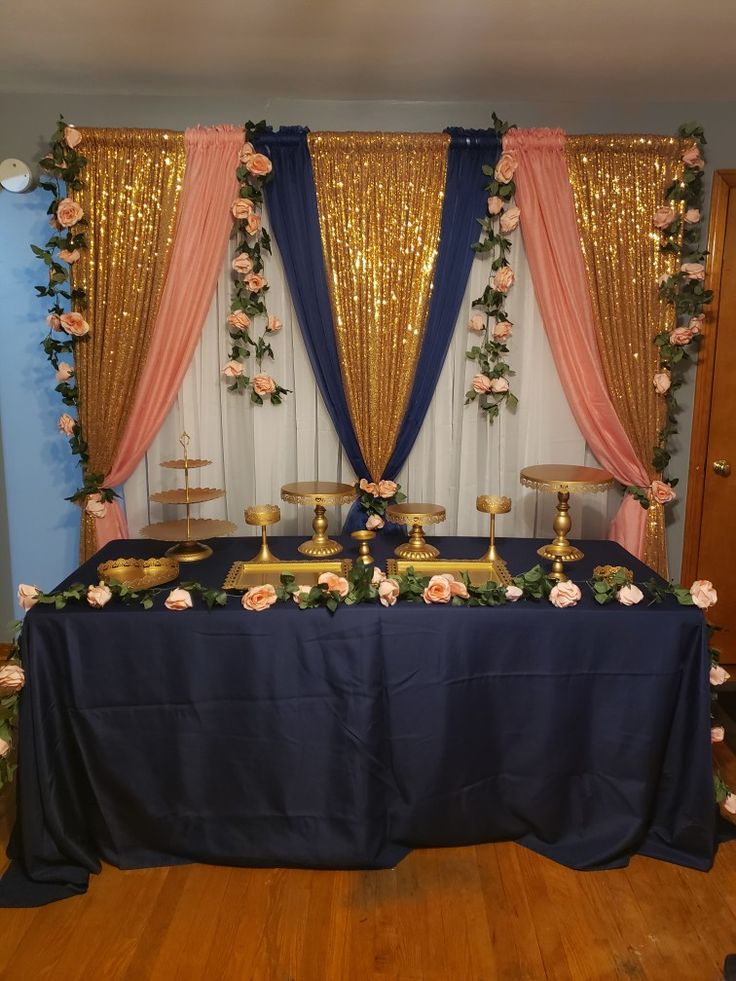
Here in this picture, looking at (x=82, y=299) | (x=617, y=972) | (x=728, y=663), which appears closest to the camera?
(x=617, y=972)

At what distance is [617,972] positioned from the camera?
166 cm

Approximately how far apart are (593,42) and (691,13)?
0.98 ft

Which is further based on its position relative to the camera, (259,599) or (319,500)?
(319,500)

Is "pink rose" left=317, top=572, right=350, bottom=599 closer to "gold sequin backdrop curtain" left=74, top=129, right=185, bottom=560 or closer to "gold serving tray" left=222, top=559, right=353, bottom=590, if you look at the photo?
"gold serving tray" left=222, top=559, right=353, bottom=590

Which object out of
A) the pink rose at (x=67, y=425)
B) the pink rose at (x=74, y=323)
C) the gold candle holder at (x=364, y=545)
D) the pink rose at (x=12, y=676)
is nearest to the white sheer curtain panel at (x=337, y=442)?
the pink rose at (x=67, y=425)

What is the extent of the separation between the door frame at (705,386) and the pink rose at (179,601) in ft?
7.06

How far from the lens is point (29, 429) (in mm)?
2941

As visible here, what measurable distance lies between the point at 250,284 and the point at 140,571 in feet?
3.91

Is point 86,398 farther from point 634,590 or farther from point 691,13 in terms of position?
point 691,13

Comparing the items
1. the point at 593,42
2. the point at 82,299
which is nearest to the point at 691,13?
the point at 593,42

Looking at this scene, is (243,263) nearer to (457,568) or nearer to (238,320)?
(238,320)

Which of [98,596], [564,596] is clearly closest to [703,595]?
[564,596]

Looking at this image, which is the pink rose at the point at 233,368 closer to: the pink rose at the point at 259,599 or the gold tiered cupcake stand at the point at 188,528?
the gold tiered cupcake stand at the point at 188,528

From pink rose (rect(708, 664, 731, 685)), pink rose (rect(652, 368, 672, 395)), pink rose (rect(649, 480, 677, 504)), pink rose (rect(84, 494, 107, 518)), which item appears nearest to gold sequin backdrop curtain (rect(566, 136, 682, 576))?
pink rose (rect(652, 368, 672, 395))
